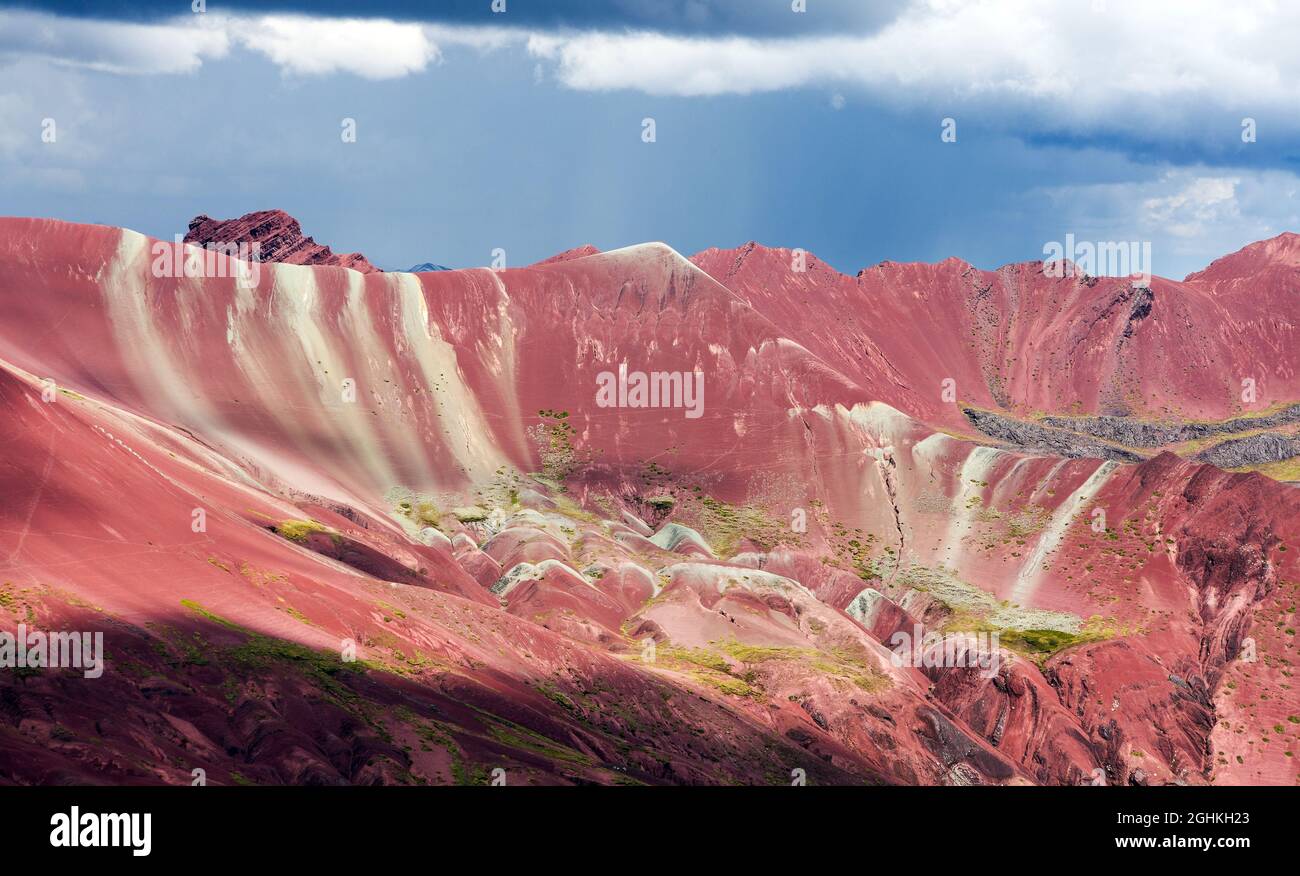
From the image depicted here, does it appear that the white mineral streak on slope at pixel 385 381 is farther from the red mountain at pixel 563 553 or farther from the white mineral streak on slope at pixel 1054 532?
the white mineral streak on slope at pixel 1054 532

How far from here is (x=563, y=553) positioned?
310 feet

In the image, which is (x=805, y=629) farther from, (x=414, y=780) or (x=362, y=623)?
(x=414, y=780)

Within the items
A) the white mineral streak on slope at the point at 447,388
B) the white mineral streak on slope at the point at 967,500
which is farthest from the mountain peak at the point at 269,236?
the white mineral streak on slope at the point at 967,500

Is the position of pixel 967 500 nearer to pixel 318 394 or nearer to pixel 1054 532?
pixel 1054 532

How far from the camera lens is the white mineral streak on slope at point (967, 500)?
4136 inches

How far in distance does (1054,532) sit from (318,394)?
57.9 m

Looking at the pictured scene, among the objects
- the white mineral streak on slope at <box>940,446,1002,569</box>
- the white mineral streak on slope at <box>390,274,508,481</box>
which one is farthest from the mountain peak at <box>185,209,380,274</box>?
the white mineral streak on slope at <box>940,446,1002,569</box>

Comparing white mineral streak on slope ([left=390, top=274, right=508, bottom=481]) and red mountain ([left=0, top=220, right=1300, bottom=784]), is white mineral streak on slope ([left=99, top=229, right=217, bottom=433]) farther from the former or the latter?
white mineral streak on slope ([left=390, top=274, right=508, bottom=481])

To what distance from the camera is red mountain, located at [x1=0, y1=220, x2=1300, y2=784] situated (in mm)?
48688

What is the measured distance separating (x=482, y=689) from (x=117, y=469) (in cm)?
1724

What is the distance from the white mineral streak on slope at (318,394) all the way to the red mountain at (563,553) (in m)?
0.35

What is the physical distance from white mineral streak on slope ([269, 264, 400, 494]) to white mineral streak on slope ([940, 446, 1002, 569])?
4214 centimetres

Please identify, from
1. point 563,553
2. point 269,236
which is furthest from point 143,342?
point 269,236

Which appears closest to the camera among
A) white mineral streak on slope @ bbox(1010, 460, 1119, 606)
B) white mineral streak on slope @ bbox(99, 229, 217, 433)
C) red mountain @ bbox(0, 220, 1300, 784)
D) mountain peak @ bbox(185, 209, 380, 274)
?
red mountain @ bbox(0, 220, 1300, 784)
